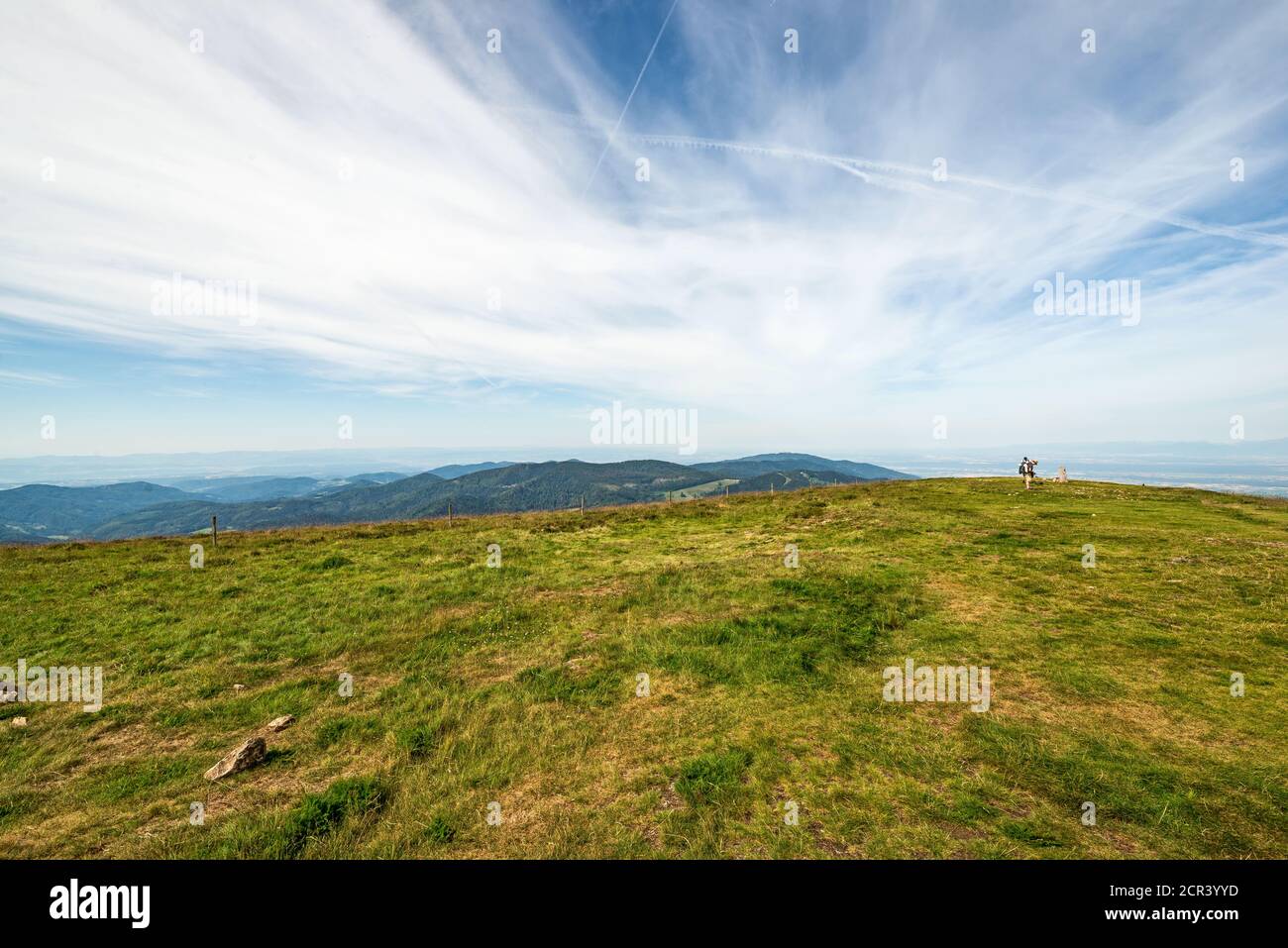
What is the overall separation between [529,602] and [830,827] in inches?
546

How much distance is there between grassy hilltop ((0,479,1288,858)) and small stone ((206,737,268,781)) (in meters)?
0.38

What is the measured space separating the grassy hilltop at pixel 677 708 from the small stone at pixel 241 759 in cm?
38

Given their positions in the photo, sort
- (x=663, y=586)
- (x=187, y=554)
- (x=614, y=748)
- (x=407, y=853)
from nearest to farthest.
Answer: (x=407, y=853)
(x=614, y=748)
(x=663, y=586)
(x=187, y=554)

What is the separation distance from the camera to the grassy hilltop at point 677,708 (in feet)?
23.8

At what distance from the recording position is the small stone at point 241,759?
887 centimetres

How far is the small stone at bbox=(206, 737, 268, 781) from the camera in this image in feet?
29.1

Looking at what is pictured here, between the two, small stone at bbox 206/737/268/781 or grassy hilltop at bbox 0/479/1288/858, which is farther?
small stone at bbox 206/737/268/781

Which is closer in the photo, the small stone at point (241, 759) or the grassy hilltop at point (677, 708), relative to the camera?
the grassy hilltop at point (677, 708)

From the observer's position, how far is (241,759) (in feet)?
29.8

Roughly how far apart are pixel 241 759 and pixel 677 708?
8.76 m
